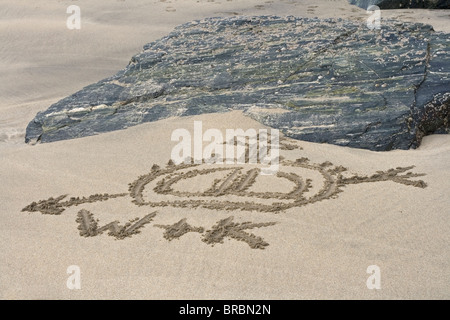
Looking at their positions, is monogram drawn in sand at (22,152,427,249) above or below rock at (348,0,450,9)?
below

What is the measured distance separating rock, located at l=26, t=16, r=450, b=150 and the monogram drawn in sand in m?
0.71

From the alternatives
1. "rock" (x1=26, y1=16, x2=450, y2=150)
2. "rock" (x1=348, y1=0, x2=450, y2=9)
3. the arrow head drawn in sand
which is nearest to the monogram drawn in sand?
the arrow head drawn in sand

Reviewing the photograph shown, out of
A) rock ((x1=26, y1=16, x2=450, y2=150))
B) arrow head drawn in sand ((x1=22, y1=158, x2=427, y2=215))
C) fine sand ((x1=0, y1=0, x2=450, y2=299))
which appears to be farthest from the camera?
rock ((x1=26, y1=16, x2=450, y2=150))

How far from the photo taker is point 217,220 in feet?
10.6

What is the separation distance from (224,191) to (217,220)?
1.44ft

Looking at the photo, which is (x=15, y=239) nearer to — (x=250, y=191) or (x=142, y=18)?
(x=250, y=191)

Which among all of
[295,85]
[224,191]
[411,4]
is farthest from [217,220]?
[411,4]

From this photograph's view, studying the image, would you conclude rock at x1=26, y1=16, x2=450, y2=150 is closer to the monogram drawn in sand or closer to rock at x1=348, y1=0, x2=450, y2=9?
the monogram drawn in sand

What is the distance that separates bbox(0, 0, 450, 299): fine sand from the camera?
2.58 m

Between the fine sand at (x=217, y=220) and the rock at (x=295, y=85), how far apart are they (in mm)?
198

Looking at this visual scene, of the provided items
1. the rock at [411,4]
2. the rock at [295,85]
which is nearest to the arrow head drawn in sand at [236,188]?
the rock at [295,85]

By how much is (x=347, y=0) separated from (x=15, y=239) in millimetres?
9641

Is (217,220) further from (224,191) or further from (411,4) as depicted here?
(411,4)

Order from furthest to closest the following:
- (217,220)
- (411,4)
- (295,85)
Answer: (411,4) → (295,85) → (217,220)
